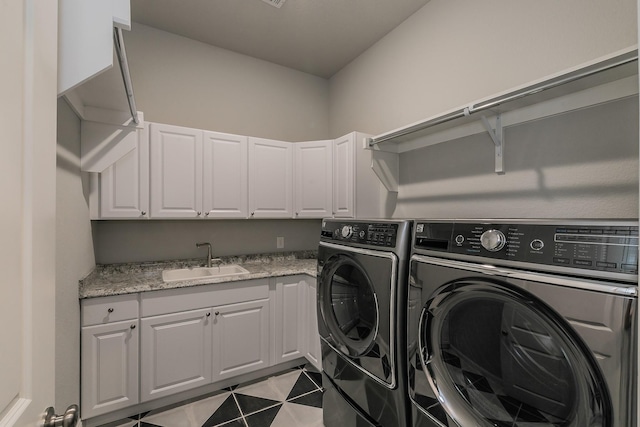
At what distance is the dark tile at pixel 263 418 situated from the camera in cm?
177

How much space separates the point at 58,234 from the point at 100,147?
2.46 feet

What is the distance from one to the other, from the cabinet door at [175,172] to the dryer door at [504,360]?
1.87 meters

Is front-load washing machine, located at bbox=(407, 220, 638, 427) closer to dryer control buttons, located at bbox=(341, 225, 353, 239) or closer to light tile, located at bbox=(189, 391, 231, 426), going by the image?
dryer control buttons, located at bbox=(341, 225, 353, 239)

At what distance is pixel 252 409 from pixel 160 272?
124 cm

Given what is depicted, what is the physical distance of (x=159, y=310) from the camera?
187 cm

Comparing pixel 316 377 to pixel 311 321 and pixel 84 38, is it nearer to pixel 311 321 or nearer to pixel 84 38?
pixel 311 321

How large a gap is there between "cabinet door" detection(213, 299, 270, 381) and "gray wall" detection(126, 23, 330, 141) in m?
1.64

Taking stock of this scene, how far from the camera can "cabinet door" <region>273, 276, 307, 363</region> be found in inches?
90.4

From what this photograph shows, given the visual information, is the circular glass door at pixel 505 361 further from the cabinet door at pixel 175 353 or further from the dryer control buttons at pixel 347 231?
the cabinet door at pixel 175 353

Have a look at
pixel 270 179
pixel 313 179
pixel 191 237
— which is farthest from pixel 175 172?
pixel 313 179

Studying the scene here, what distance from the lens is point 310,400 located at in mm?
2000

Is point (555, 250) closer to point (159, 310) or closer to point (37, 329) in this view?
point (37, 329)

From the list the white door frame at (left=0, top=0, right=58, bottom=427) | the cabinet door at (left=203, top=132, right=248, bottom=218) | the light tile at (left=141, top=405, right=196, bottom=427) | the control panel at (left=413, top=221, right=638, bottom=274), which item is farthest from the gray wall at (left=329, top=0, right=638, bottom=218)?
the light tile at (left=141, top=405, right=196, bottom=427)

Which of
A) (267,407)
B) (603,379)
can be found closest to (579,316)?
(603,379)
